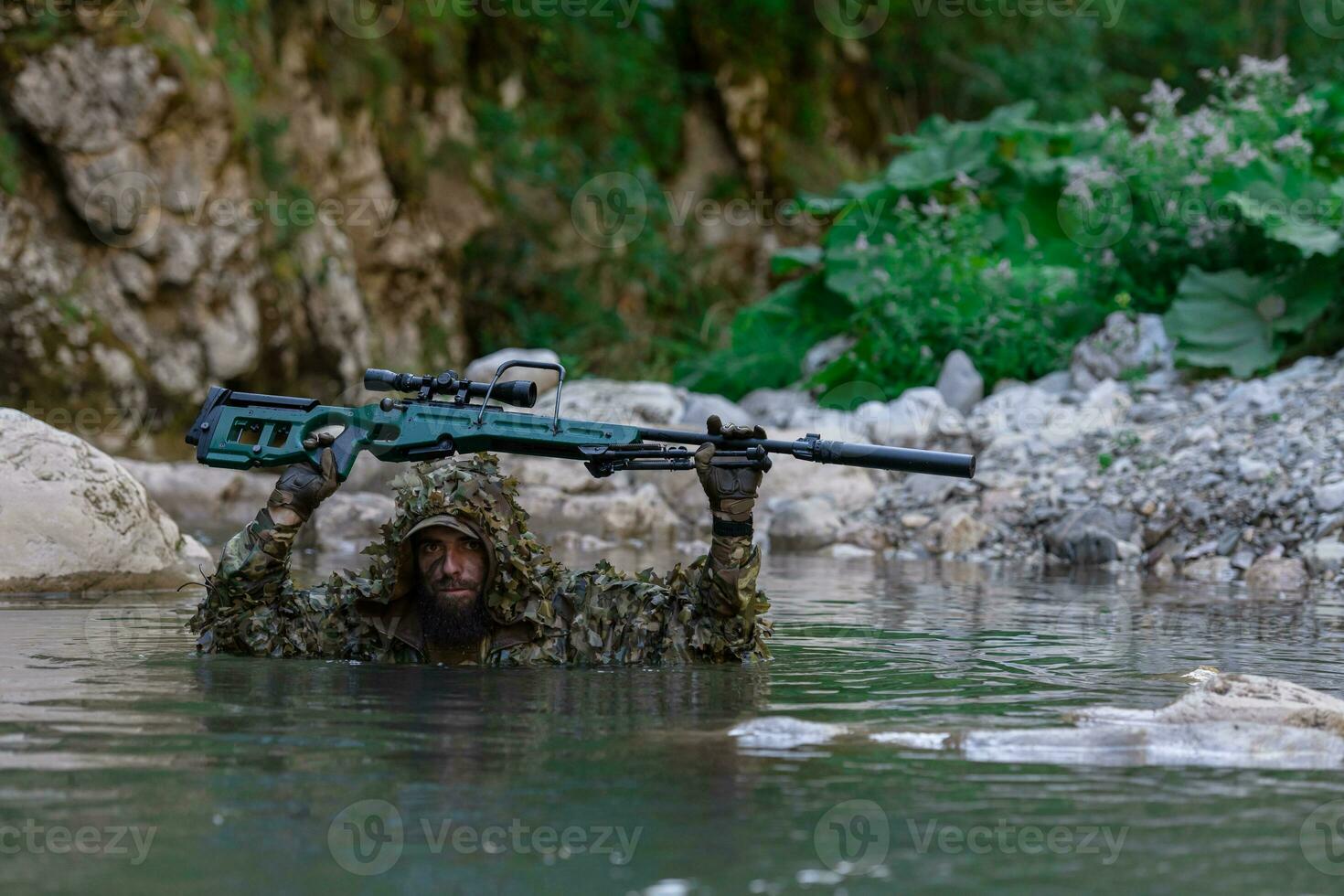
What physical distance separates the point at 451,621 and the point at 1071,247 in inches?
440

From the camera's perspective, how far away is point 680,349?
19.0 m

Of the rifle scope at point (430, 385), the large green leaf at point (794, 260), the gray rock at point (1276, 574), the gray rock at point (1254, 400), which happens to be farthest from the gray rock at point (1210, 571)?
the large green leaf at point (794, 260)

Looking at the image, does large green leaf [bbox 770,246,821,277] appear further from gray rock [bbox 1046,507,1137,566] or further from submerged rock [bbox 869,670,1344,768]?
submerged rock [bbox 869,670,1344,768]

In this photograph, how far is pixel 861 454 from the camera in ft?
17.3

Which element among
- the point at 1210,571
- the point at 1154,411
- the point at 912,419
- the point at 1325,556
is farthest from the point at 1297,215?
the point at 1325,556

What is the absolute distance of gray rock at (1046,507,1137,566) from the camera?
10984 millimetres

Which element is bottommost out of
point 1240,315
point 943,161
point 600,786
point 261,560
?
point 600,786

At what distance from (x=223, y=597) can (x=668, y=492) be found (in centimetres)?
785

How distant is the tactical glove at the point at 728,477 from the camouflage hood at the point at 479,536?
0.78m

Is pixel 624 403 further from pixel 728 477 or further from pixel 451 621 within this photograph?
pixel 728 477

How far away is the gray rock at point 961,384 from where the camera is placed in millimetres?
14219

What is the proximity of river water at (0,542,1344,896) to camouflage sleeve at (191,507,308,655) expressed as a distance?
174 millimetres

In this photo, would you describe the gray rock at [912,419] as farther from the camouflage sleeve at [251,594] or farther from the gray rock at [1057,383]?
the camouflage sleeve at [251,594]

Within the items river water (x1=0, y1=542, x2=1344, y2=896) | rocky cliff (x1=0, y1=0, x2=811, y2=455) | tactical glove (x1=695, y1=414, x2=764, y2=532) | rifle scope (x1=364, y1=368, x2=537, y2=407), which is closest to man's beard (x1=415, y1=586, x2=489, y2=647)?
river water (x1=0, y1=542, x2=1344, y2=896)
